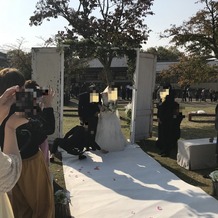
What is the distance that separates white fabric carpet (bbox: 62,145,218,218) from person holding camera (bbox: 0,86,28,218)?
2993 mm

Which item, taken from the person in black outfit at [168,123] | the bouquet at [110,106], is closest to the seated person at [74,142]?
the bouquet at [110,106]

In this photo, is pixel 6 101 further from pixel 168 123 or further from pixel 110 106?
pixel 168 123

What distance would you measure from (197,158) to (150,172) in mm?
1066

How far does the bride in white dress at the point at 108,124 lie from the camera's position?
836 centimetres

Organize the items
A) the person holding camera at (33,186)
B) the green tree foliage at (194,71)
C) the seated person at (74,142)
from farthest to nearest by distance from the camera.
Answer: the green tree foliage at (194,71) → the seated person at (74,142) → the person holding camera at (33,186)

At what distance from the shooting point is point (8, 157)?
1.68m

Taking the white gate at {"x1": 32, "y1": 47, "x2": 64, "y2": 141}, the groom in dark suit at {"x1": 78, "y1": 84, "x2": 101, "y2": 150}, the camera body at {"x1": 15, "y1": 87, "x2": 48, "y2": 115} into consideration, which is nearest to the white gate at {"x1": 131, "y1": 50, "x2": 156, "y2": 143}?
the groom in dark suit at {"x1": 78, "y1": 84, "x2": 101, "y2": 150}

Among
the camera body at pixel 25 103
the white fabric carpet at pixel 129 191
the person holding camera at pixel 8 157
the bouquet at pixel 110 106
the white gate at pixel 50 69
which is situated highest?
the white gate at pixel 50 69

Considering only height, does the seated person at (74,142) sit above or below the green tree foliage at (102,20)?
below

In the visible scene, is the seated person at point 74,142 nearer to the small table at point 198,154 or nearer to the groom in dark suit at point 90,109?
the groom in dark suit at point 90,109

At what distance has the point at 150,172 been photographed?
261 inches

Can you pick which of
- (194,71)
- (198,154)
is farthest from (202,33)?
(198,154)

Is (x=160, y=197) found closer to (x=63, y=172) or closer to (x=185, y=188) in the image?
(x=185, y=188)

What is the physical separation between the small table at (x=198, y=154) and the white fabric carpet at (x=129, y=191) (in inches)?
21.4
